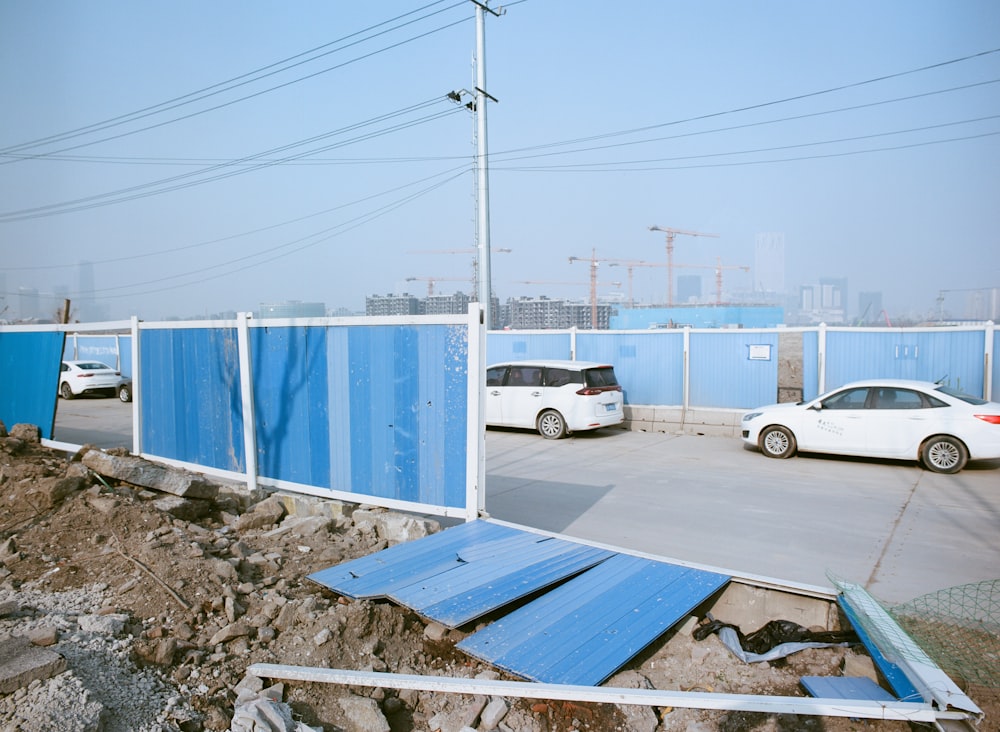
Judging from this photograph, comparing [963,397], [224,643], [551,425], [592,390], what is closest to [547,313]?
[551,425]

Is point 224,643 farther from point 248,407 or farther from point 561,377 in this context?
point 561,377

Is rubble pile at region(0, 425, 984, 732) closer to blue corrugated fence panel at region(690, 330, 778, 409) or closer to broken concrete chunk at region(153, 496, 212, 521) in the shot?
broken concrete chunk at region(153, 496, 212, 521)

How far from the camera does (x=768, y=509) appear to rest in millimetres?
8633

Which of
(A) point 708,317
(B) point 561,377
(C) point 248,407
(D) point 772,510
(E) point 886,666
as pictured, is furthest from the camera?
(A) point 708,317

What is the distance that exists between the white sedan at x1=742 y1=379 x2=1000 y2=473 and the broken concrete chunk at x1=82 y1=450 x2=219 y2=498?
961 centimetres

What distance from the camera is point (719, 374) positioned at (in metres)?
16.1

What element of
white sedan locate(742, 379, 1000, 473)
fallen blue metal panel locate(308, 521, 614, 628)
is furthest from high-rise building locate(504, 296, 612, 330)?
fallen blue metal panel locate(308, 521, 614, 628)

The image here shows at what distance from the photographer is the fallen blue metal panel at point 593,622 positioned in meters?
4.00

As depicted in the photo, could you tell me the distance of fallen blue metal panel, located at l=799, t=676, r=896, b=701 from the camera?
12.5 feet

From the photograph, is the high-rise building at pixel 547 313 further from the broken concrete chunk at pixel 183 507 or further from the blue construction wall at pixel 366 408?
the broken concrete chunk at pixel 183 507

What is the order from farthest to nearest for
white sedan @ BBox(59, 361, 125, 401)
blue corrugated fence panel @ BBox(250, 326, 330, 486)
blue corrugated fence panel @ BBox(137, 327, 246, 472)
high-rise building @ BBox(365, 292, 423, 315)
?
high-rise building @ BBox(365, 292, 423, 315), white sedan @ BBox(59, 361, 125, 401), blue corrugated fence panel @ BBox(137, 327, 246, 472), blue corrugated fence panel @ BBox(250, 326, 330, 486)

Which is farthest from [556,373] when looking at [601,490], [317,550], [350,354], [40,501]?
[40,501]

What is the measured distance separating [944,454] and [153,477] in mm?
11456

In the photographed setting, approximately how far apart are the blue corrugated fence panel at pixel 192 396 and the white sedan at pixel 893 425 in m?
9.18
